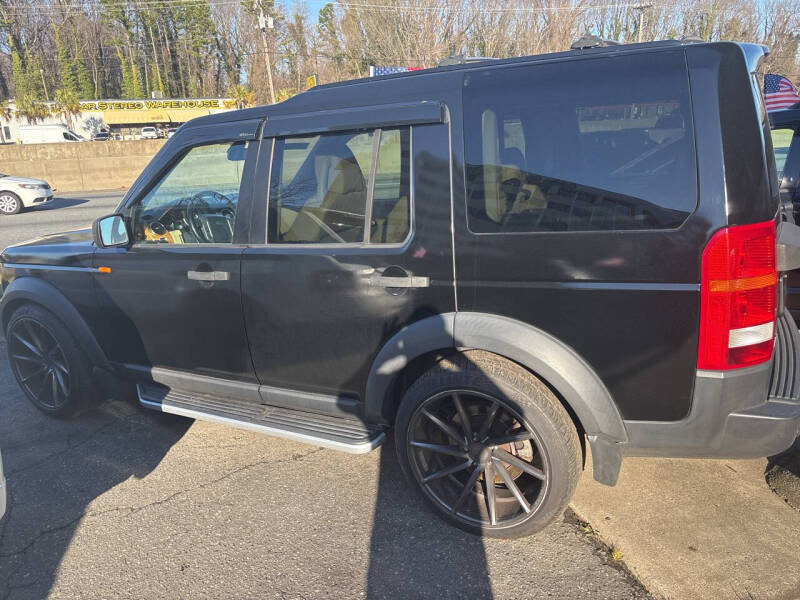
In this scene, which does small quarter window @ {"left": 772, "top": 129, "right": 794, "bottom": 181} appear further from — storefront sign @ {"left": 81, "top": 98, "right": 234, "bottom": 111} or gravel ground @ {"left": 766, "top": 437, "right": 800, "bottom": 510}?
storefront sign @ {"left": 81, "top": 98, "right": 234, "bottom": 111}

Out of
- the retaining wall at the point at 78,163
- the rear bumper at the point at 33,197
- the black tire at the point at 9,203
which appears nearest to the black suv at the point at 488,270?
the rear bumper at the point at 33,197

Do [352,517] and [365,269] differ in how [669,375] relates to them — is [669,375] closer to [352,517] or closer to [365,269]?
[365,269]

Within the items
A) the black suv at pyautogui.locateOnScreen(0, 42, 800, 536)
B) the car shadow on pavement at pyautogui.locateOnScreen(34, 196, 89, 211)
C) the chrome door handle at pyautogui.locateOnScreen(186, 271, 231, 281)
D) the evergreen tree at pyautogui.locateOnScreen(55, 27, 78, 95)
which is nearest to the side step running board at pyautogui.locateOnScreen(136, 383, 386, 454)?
the black suv at pyautogui.locateOnScreen(0, 42, 800, 536)

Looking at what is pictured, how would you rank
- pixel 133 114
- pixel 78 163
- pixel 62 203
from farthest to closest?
pixel 133 114
pixel 78 163
pixel 62 203

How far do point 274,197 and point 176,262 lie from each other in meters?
0.70

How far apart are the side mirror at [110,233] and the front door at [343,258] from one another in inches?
35.9

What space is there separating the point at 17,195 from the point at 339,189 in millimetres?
17593

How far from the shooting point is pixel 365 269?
2672mm

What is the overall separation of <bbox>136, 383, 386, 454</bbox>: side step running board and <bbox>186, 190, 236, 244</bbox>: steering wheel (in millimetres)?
951

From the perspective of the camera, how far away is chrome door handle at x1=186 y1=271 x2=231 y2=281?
3.03 metres

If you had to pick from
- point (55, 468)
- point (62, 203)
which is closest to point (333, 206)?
point (55, 468)

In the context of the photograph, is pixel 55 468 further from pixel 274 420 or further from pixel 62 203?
pixel 62 203

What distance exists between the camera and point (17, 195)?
54.3 feet

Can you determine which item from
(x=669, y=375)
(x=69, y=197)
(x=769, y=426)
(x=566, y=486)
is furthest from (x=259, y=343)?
(x=69, y=197)
